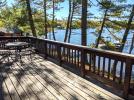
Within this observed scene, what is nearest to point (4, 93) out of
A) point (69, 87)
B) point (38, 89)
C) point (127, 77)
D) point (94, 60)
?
point (38, 89)

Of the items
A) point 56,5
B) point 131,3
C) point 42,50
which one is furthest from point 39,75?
point 56,5

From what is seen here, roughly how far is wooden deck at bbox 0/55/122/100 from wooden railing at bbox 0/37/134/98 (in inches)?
11.0

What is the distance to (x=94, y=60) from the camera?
18.8ft

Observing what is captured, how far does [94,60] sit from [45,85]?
144 centimetres

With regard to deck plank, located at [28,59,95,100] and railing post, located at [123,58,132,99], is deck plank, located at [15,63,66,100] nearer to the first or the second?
deck plank, located at [28,59,95,100]

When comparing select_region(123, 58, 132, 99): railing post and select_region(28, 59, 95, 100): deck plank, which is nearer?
select_region(123, 58, 132, 99): railing post

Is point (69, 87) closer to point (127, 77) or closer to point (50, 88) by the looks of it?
point (50, 88)

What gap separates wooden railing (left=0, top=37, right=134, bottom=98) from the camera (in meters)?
4.54

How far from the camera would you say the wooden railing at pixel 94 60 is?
4543 mm

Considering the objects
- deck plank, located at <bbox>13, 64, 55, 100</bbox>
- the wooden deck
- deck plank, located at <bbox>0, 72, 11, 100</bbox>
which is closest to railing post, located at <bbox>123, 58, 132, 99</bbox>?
the wooden deck

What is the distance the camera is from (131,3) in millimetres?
14469

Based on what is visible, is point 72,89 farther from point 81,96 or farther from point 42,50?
point 42,50

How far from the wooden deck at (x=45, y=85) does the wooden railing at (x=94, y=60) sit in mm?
279

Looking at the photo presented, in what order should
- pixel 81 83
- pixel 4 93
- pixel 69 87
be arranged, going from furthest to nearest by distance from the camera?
1. pixel 81 83
2. pixel 69 87
3. pixel 4 93
